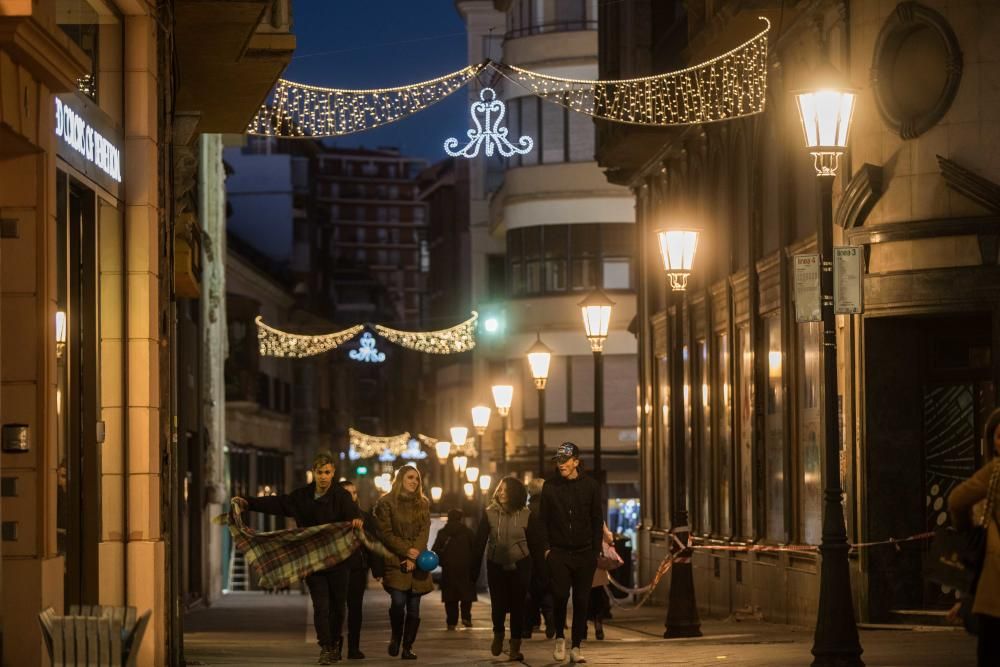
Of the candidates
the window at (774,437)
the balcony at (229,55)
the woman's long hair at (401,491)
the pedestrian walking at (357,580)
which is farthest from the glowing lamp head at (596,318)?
the woman's long hair at (401,491)

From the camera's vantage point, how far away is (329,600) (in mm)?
19547

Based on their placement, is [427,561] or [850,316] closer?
[427,561]

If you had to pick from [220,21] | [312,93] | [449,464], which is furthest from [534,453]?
[220,21]

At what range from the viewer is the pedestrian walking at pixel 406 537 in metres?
20.0

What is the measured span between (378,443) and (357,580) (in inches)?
2784

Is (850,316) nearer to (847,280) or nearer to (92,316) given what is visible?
(847,280)

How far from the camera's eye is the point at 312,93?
79.6ft

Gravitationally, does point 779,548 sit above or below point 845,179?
below

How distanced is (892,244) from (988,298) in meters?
1.34

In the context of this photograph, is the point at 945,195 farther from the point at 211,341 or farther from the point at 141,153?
the point at 211,341

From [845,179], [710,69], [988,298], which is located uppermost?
[710,69]

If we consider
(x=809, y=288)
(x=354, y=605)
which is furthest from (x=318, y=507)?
(x=809, y=288)

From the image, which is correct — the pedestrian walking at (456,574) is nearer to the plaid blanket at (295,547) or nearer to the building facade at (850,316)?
the building facade at (850,316)

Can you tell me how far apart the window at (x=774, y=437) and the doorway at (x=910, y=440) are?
4.21 meters
